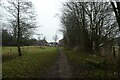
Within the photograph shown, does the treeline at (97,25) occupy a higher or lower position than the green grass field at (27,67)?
higher

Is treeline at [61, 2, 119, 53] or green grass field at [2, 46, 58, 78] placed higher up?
treeline at [61, 2, 119, 53]

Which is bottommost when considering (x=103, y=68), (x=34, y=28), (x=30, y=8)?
(x=103, y=68)

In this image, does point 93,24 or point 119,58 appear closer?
point 119,58

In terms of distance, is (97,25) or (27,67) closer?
(27,67)

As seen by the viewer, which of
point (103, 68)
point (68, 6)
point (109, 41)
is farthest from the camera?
point (68, 6)

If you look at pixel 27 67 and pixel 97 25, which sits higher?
pixel 97 25

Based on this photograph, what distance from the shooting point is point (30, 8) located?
35500 mm

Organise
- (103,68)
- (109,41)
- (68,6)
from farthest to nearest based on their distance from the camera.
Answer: (68,6) → (109,41) → (103,68)

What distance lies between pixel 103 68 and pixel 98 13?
68.3ft

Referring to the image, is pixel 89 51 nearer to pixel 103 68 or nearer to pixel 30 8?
pixel 30 8

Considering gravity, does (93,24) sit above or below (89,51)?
above

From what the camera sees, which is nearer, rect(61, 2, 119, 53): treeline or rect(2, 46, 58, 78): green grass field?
rect(2, 46, 58, 78): green grass field

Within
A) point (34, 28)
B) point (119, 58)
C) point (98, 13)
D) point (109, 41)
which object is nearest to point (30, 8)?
point (34, 28)

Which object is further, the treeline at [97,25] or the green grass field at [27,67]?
the treeline at [97,25]
